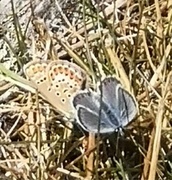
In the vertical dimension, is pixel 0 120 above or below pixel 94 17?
below

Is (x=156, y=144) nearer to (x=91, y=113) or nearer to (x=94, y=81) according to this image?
(x=91, y=113)

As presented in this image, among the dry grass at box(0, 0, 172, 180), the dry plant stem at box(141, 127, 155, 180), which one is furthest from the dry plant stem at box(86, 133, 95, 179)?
the dry plant stem at box(141, 127, 155, 180)

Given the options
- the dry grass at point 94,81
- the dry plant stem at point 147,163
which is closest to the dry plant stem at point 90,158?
the dry grass at point 94,81

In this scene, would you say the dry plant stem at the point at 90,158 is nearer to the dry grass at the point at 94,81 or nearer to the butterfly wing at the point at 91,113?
the dry grass at the point at 94,81

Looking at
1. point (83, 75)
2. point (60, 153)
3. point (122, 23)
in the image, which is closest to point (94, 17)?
point (122, 23)

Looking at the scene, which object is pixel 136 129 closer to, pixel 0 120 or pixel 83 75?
pixel 83 75

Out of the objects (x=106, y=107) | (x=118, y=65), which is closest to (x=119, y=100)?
(x=106, y=107)

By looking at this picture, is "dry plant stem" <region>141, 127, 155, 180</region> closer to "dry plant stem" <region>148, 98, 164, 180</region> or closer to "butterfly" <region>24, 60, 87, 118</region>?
"dry plant stem" <region>148, 98, 164, 180</region>
